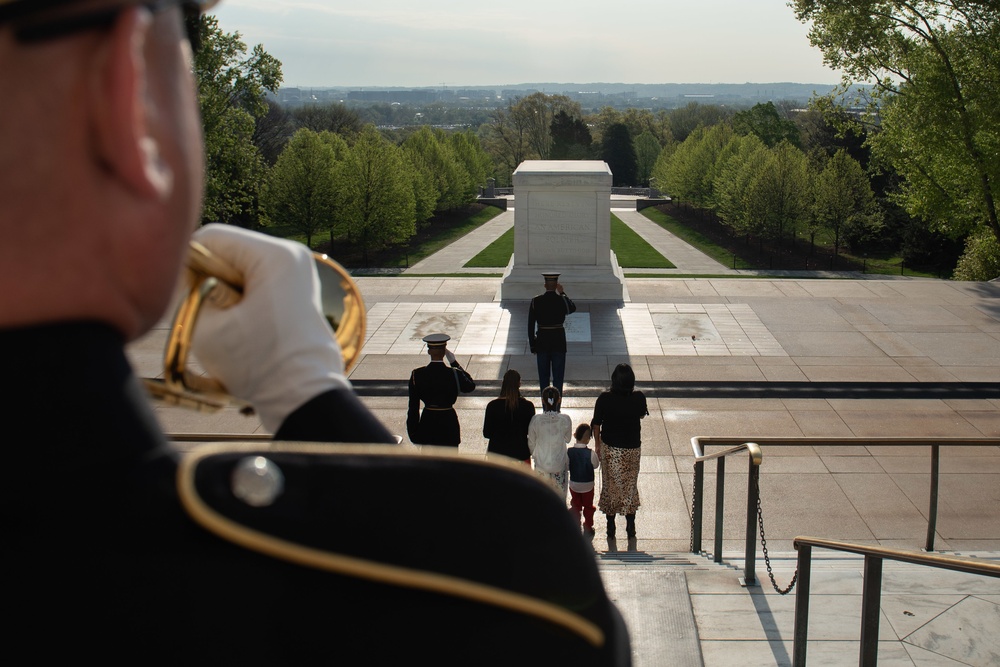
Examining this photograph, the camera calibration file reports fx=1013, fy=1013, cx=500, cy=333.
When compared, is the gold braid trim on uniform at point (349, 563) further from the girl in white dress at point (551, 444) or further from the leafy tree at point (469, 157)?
the leafy tree at point (469, 157)

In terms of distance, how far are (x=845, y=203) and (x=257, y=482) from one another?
42.5 m

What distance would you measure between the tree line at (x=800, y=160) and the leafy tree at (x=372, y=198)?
50 mm

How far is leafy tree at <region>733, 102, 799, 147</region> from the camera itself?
59.1 m

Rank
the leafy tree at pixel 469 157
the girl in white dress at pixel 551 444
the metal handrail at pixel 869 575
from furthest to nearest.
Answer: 1. the leafy tree at pixel 469 157
2. the girl in white dress at pixel 551 444
3. the metal handrail at pixel 869 575

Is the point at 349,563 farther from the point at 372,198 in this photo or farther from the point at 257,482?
the point at 372,198

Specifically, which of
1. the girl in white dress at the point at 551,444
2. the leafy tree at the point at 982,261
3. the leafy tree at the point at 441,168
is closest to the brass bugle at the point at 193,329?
the girl in white dress at the point at 551,444

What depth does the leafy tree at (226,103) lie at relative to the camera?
2364 cm

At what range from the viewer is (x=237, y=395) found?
1.48 m

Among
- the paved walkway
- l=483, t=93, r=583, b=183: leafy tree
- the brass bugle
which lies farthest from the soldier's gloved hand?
l=483, t=93, r=583, b=183: leafy tree

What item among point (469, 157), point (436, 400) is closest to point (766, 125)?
point (469, 157)

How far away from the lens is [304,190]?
1391 inches

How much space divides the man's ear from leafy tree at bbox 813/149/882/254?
41.4 meters

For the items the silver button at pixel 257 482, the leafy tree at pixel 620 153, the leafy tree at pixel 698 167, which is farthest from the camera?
the leafy tree at pixel 620 153

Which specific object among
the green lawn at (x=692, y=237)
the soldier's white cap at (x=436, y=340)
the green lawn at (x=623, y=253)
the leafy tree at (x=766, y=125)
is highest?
the leafy tree at (x=766, y=125)
